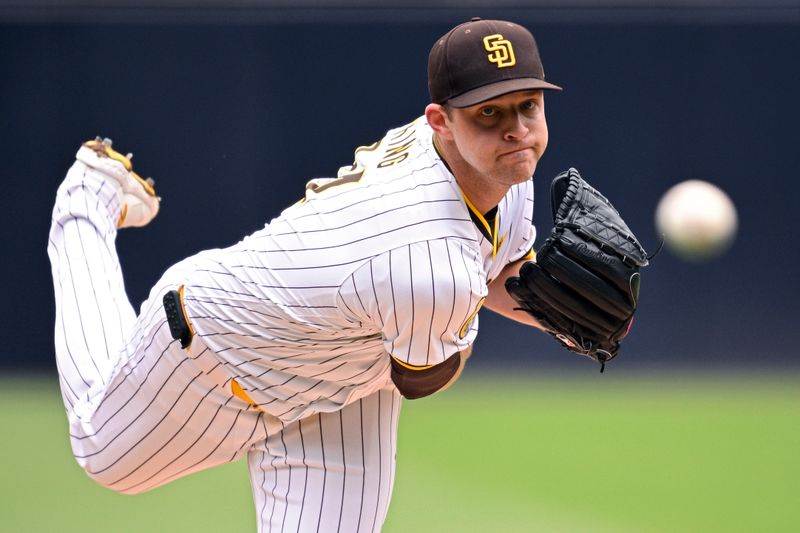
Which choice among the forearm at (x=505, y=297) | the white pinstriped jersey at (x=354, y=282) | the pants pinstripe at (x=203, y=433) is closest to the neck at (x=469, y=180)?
the white pinstriped jersey at (x=354, y=282)

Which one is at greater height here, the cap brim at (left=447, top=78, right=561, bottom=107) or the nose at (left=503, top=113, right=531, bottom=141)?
the cap brim at (left=447, top=78, right=561, bottom=107)

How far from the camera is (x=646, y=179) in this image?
24.0 feet

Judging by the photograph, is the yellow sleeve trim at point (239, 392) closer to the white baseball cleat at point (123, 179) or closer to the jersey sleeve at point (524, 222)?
the jersey sleeve at point (524, 222)

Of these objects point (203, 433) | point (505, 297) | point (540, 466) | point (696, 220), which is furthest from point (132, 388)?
point (696, 220)

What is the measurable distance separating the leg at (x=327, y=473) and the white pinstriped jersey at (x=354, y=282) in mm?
78

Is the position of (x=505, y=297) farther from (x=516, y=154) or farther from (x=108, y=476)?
(x=108, y=476)

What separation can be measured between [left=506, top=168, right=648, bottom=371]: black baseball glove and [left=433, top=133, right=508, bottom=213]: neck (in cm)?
21

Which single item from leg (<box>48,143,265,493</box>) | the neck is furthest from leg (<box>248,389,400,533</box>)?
the neck

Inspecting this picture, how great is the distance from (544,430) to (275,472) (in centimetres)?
326

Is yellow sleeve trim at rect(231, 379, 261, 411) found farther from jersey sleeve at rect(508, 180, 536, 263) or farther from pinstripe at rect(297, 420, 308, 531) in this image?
jersey sleeve at rect(508, 180, 536, 263)

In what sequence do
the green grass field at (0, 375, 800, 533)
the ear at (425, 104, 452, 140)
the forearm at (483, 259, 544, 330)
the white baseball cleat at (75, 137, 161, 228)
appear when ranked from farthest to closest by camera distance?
the green grass field at (0, 375, 800, 533)
the white baseball cleat at (75, 137, 161, 228)
the forearm at (483, 259, 544, 330)
the ear at (425, 104, 452, 140)

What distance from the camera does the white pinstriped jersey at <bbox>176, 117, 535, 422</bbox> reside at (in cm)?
245

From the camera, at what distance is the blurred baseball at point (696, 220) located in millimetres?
7066

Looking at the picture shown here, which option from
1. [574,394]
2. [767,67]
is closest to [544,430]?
[574,394]
